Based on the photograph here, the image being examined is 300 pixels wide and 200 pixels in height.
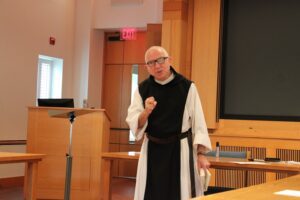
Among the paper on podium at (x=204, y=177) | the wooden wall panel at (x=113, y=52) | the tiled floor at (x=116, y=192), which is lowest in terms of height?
the tiled floor at (x=116, y=192)

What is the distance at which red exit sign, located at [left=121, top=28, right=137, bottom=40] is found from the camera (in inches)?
378

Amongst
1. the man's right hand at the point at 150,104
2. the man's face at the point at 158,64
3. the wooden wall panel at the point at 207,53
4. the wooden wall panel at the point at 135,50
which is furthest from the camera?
the wooden wall panel at the point at 135,50

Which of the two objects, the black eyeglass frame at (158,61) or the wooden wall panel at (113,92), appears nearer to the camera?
the black eyeglass frame at (158,61)

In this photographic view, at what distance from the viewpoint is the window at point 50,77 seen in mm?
9203

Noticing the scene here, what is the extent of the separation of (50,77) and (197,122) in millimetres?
6395

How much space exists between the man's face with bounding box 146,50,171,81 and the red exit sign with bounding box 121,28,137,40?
20.7 ft

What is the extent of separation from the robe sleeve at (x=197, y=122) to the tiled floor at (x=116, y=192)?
13.0ft

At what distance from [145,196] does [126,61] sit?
21.7 ft

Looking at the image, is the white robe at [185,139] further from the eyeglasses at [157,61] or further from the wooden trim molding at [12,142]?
the wooden trim molding at [12,142]

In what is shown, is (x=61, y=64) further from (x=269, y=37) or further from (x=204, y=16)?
(x=269, y=37)

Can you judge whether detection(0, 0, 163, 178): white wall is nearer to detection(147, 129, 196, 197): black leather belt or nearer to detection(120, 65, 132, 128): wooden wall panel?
detection(120, 65, 132, 128): wooden wall panel

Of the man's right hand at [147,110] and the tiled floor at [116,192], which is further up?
the man's right hand at [147,110]

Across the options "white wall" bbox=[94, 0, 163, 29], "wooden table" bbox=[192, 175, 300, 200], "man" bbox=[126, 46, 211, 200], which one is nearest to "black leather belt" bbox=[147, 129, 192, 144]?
"man" bbox=[126, 46, 211, 200]

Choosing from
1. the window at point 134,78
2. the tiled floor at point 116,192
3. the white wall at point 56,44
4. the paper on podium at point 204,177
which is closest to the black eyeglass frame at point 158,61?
the paper on podium at point 204,177
